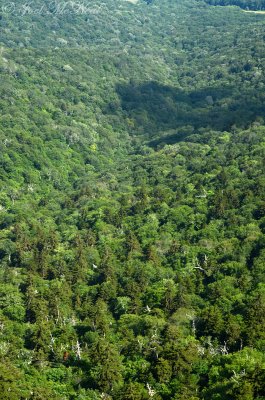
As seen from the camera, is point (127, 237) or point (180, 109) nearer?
point (127, 237)

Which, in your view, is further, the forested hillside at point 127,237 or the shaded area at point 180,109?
the shaded area at point 180,109

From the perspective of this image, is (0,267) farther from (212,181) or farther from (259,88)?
(259,88)

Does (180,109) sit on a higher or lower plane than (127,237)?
higher

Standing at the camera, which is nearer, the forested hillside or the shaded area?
the forested hillside
